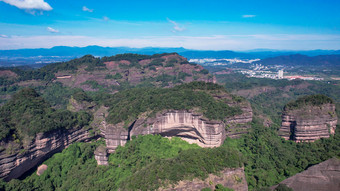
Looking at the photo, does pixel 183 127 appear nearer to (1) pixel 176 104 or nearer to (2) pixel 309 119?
(1) pixel 176 104

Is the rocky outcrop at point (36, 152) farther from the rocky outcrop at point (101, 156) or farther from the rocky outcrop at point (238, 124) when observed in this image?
the rocky outcrop at point (238, 124)

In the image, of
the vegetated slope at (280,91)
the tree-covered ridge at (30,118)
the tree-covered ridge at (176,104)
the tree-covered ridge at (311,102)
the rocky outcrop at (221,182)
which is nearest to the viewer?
the rocky outcrop at (221,182)

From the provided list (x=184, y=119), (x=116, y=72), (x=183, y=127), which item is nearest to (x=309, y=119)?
(x=184, y=119)

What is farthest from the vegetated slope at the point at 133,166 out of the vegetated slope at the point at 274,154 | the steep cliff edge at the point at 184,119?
the vegetated slope at the point at 274,154

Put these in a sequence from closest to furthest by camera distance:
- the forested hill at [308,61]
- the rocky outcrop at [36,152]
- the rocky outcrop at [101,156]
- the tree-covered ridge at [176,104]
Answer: the rocky outcrop at [36,152], the rocky outcrop at [101,156], the tree-covered ridge at [176,104], the forested hill at [308,61]

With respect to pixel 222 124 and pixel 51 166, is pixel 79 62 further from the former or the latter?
pixel 222 124

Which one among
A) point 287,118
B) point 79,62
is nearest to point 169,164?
point 287,118

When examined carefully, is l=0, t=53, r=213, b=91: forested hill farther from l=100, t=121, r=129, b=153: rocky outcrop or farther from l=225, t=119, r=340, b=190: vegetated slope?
l=225, t=119, r=340, b=190: vegetated slope
